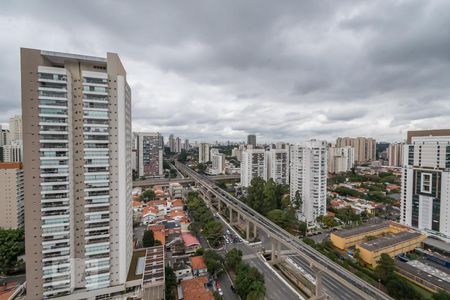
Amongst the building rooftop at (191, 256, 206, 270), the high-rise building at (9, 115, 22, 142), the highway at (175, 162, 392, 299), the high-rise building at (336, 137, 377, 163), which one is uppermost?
the high-rise building at (9, 115, 22, 142)

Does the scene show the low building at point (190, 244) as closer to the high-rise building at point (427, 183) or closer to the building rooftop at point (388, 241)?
the building rooftop at point (388, 241)

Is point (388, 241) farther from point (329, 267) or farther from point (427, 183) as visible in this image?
point (329, 267)

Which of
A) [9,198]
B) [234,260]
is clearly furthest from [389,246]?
[9,198]

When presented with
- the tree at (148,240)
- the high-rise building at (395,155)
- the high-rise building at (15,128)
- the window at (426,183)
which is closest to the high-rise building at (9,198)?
the tree at (148,240)

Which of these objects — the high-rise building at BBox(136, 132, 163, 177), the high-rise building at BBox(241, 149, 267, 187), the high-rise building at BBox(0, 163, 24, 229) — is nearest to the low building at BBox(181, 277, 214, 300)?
the high-rise building at BBox(0, 163, 24, 229)

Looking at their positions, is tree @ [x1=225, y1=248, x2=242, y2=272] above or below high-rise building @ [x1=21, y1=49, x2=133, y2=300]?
below

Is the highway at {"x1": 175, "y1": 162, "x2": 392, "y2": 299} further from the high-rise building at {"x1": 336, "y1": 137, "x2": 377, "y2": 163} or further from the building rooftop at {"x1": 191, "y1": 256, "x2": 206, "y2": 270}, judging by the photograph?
the high-rise building at {"x1": 336, "y1": 137, "x2": 377, "y2": 163}
